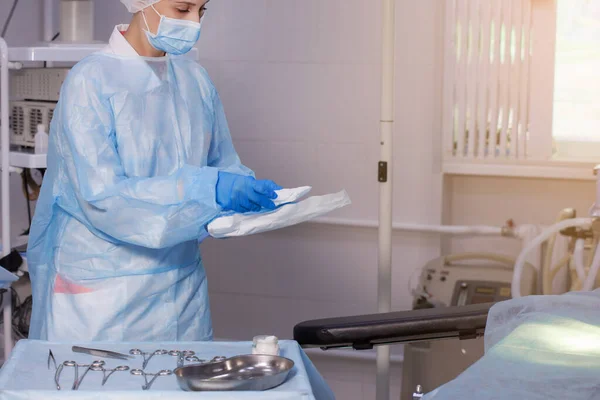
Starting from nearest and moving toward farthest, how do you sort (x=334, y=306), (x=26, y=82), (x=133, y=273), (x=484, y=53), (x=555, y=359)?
(x=555, y=359) → (x=133, y=273) → (x=26, y=82) → (x=484, y=53) → (x=334, y=306)

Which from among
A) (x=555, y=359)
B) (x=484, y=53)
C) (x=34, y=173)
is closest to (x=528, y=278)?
(x=484, y=53)

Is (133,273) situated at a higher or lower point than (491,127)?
lower

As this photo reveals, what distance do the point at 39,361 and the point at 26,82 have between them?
1217mm

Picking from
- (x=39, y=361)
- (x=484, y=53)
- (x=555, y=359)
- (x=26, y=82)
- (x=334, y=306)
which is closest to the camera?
(x=555, y=359)

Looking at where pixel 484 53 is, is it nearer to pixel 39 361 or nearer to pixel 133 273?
pixel 133 273

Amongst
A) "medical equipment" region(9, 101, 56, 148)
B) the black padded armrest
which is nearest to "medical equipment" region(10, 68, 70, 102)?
"medical equipment" region(9, 101, 56, 148)

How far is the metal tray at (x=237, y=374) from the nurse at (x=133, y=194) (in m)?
0.33

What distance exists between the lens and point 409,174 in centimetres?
287

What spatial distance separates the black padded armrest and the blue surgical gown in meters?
0.30

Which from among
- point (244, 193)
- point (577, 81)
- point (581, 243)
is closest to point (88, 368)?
point (244, 193)

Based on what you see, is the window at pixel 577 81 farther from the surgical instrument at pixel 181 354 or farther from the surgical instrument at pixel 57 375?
the surgical instrument at pixel 57 375

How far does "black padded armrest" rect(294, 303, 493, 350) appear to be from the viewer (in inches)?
65.7

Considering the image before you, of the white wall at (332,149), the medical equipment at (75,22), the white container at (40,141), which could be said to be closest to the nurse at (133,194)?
the white container at (40,141)

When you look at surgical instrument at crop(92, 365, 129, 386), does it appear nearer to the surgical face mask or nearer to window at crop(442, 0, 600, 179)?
the surgical face mask
